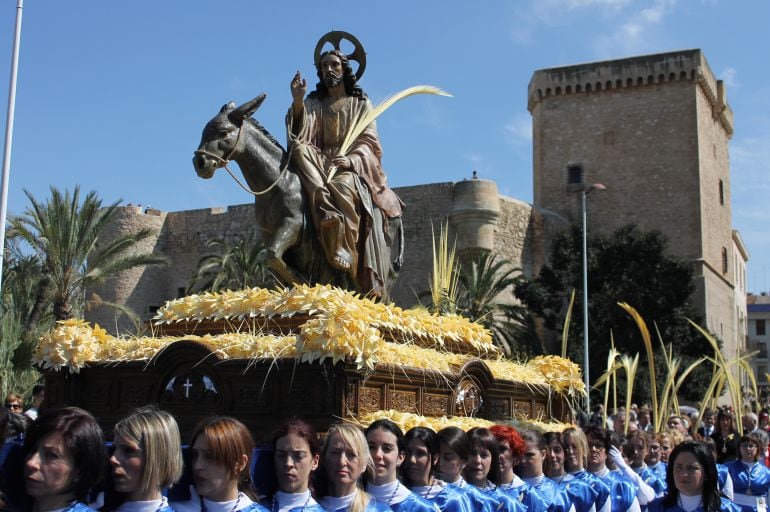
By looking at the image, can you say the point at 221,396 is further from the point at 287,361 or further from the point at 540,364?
the point at 540,364

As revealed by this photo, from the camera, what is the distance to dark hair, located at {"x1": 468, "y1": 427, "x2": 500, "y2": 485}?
5.58 m

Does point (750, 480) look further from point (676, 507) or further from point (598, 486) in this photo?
point (676, 507)

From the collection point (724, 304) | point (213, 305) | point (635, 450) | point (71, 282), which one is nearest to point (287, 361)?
point (213, 305)

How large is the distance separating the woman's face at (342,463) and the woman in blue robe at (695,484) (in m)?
2.06

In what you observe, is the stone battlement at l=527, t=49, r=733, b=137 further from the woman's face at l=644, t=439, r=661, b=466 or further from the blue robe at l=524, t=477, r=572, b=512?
the blue robe at l=524, t=477, r=572, b=512

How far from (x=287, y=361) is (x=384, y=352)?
2.42ft

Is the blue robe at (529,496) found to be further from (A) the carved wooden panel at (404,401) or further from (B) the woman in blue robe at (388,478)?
(A) the carved wooden panel at (404,401)

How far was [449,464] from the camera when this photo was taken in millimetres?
5324

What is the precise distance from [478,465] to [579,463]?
1298 millimetres

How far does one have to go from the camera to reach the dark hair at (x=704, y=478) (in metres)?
5.46

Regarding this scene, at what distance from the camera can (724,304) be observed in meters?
46.1

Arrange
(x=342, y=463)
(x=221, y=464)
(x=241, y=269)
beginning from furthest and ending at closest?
1. (x=241, y=269)
2. (x=342, y=463)
3. (x=221, y=464)

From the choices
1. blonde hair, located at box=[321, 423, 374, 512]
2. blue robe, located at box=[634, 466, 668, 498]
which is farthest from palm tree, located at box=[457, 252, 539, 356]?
blonde hair, located at box=[321, 423, 374, 512]

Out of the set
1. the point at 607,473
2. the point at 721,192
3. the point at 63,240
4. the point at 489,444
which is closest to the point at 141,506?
the point at 489,444
